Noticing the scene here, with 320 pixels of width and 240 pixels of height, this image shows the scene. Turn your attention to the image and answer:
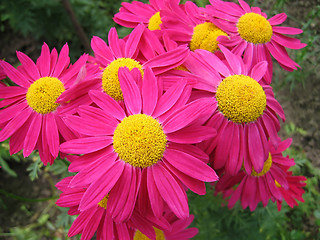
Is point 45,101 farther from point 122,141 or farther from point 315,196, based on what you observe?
point 315,196

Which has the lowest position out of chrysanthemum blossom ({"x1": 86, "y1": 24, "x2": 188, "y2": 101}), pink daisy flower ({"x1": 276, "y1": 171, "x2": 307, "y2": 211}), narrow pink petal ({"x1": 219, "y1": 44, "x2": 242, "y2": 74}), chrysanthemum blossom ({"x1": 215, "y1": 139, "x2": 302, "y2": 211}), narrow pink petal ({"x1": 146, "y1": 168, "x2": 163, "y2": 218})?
pink daisy flower ({"x1": 276, "y1": 171, "x2": 307, "y2": 211})

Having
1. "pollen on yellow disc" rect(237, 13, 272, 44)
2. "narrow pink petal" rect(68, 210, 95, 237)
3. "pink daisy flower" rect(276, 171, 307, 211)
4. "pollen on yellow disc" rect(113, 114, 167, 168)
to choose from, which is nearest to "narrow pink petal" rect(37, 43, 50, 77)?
"pollen on yellow disc" rect(113, 114, 167, 168)

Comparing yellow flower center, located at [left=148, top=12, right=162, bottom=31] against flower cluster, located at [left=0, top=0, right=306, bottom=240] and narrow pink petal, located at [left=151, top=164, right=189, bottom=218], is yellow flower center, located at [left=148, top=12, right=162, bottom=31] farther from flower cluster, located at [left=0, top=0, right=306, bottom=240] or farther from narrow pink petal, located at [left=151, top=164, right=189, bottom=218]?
narrow pink petal, located at [left=151, top=164, right=189, bottom=218]

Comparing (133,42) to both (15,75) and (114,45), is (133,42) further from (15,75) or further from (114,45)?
(15,75)

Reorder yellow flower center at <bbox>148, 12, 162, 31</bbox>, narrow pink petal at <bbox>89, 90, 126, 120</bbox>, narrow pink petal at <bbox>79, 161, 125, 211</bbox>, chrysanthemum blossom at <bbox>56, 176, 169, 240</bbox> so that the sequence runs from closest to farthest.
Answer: narrow pink petal at <bbox>79, 161, 125, 211</bbox> → narrow pink petal at <bbox>89, 90, 126, 120</bbox> → chrysanthemum blossom at <bbox>56, 176, 169, 240</bbox> → yellow flower center at <bbox>148, 12, 162, 31</bbox>

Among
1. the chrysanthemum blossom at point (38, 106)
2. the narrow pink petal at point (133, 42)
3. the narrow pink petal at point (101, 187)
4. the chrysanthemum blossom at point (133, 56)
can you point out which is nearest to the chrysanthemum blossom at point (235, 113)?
the chrysanthemum blossom at point (133, 56)

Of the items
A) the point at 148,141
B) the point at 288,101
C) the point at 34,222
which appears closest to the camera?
the point at 148,141

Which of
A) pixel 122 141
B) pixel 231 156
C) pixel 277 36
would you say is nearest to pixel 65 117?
pixel 122 141
